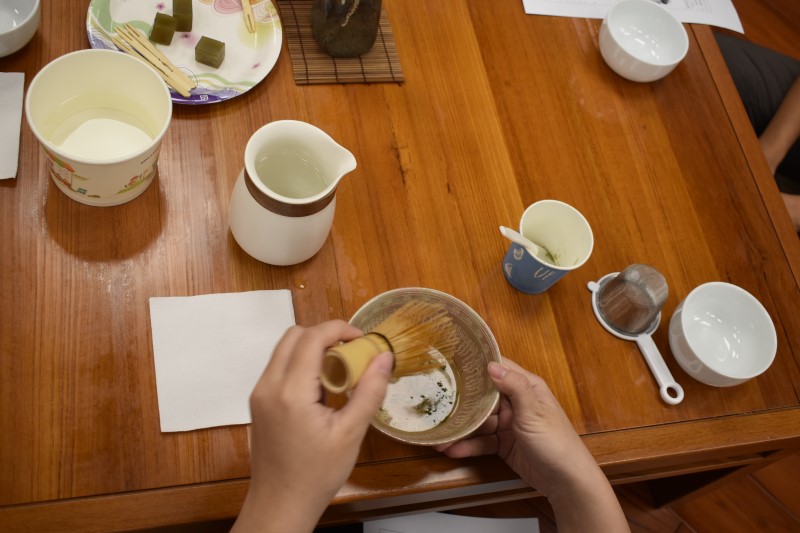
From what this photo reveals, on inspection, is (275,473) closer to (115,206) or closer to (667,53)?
(115,206)

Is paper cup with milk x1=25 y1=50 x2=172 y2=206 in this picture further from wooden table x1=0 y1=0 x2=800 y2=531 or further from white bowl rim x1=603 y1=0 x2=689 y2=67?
white bowl rim x1=603 y1=0 x2=689 y2=67

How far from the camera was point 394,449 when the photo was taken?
878 millimetres

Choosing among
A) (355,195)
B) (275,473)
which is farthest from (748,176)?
(275,473)

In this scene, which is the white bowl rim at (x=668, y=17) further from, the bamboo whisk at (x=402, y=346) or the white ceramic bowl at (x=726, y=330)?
the bamboo whisk at (x=402, y=346)

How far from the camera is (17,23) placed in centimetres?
99

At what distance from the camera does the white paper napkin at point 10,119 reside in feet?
2.92

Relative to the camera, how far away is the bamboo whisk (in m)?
0.67

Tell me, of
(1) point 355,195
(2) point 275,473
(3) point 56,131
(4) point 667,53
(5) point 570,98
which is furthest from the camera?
(4) point 667,53

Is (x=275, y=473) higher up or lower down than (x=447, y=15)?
lower down

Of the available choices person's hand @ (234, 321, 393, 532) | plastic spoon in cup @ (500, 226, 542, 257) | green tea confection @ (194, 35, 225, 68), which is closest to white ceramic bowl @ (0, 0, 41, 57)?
green tea confection @ (194, 35, 225, 68)

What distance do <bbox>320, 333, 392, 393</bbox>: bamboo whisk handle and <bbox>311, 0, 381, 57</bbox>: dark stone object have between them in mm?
592

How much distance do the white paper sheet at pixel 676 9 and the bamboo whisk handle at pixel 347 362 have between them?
2.88 ft

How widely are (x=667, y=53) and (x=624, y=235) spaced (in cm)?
46

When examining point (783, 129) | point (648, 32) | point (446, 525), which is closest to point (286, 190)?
point (446, 525)
